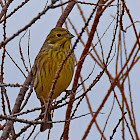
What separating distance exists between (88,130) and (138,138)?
422mm

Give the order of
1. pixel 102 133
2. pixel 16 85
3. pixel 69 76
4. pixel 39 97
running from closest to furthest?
pixel 16 85 < pixel 102 133 < pixel 69 76 < pixel 39 97

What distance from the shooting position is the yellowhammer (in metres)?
4.57

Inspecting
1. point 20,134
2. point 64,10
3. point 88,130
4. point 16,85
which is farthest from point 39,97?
point 16,85

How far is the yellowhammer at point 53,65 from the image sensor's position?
457 cm

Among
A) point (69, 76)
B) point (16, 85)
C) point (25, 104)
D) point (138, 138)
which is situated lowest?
point (138, 138)

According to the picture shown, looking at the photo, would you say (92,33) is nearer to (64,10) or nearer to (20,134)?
(20,134)

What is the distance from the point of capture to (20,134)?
323 centimetres

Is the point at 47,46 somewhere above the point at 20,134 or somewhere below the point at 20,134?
above

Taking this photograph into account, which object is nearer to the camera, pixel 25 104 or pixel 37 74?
pixel 25 104

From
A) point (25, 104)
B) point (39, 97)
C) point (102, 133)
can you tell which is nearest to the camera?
point (102, 133)

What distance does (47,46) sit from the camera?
16.6 feet

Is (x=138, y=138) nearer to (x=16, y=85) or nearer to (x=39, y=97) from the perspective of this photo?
(x=16, y=85)

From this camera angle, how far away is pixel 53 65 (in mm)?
4598

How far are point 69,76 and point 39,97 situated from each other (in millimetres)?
645
